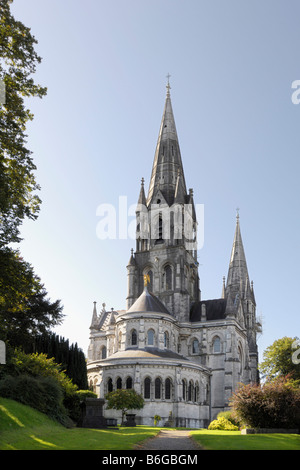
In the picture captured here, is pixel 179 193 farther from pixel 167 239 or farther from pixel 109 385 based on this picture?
pixel 109 385

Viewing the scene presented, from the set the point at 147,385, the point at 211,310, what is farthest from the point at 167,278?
the point at 147,385

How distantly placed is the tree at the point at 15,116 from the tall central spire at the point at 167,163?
4562cm

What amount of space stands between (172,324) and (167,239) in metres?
13.2

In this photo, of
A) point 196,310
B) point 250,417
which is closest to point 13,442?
point 250,417

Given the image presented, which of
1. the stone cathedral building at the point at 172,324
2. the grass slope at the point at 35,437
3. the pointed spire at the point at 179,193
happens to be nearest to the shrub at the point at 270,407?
the grass slope at the point at 35,437

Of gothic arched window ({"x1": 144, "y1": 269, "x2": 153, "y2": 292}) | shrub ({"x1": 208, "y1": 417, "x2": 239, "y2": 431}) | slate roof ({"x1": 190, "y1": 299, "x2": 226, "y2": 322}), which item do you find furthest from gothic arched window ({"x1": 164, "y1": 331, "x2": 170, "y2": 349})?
shrub ({"x1": 208, "y1": 417, "x2": 239, "y2": 431})

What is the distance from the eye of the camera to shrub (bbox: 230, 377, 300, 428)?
2381 centimetres

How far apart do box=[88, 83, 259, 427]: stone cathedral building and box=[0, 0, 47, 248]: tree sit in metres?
27.7

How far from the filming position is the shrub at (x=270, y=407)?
78.1 feet

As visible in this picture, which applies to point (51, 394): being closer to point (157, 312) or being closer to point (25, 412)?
point (25, 412)

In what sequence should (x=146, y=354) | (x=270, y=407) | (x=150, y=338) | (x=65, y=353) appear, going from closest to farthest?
(x=270, y=407) < (x=65, y=353) < (x=146, y=354) < (x=150, y=338)

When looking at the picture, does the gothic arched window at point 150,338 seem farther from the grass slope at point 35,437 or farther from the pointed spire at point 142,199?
the grass slope at point 35,437

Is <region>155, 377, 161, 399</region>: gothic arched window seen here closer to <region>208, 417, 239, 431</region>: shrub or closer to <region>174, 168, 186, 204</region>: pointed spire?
<region>208, 417, 239, 431</region>: shrub

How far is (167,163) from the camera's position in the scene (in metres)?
69.4
